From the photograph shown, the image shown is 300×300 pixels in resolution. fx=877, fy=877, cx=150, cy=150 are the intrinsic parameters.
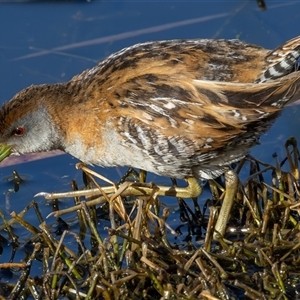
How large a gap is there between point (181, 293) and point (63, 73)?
10.8 feet

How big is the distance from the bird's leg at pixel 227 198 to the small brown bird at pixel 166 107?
0.13 metres

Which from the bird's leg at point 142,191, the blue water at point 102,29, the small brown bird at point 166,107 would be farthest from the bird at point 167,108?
the blue water at point 102,29

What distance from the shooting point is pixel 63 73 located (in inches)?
287

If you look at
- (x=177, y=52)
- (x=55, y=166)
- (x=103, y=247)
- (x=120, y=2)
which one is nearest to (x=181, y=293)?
(x=103, y=247)

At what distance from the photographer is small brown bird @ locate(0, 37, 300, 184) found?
493 cm

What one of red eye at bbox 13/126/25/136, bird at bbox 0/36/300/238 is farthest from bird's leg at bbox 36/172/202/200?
red eye at bbox 13/126/25/136

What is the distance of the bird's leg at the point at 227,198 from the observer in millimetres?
5379

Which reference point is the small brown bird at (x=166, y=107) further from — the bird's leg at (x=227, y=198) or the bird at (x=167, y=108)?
the bird's leg at (x=227, y=198)

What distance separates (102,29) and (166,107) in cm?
306

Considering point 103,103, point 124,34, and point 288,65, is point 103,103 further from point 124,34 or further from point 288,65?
point 124,34

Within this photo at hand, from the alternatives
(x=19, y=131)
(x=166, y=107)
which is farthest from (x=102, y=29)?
(x=166, y=107)

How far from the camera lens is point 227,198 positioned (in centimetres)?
543

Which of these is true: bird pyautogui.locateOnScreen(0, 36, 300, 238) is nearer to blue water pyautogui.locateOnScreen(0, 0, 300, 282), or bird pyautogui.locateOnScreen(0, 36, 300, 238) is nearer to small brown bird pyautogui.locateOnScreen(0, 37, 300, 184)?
small brown bird pyautogui.locateOnScreen(0, 37, 300, 184)

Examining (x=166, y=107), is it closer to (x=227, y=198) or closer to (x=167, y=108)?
(x=167, y=108)
